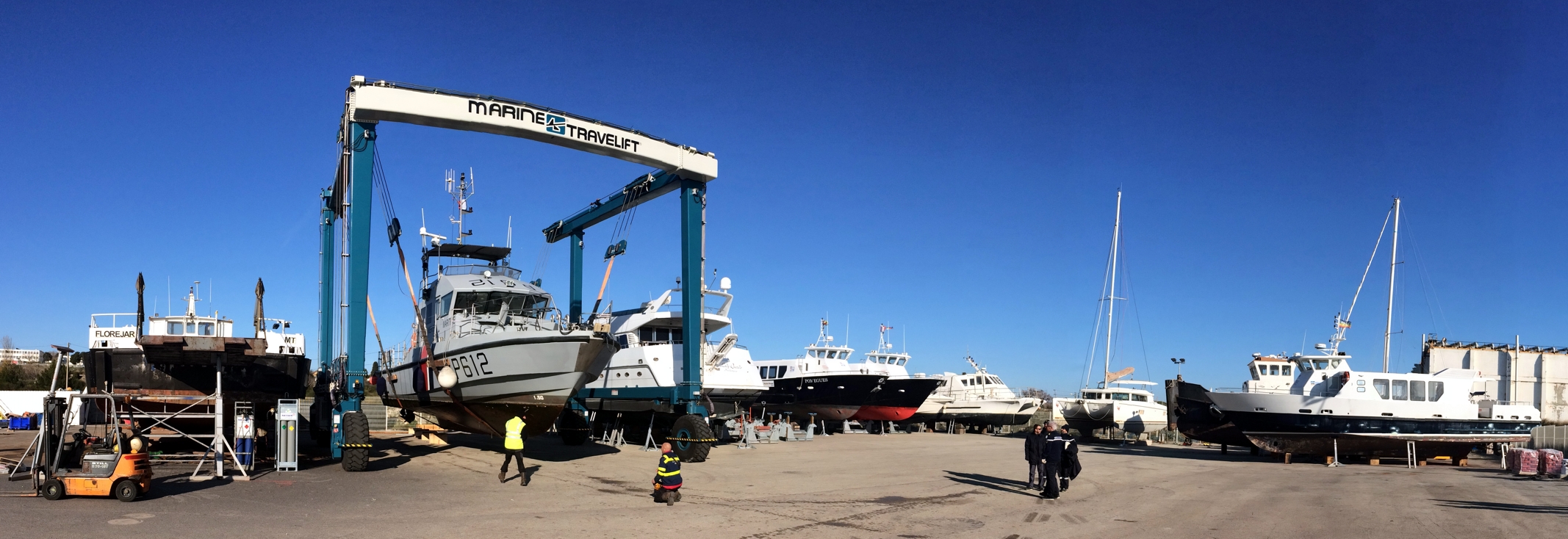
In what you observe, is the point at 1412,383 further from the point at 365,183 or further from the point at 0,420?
the point at 0,420

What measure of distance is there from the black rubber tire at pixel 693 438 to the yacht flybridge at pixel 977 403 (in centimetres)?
1874

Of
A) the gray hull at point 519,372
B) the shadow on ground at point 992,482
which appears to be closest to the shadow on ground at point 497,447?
the gray hull at point 519,372

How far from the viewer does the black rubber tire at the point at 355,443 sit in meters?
14.8

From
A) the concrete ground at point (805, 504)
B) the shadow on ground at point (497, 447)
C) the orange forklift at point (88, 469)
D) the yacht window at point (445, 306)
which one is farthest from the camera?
the yacht window at point (445, 306)

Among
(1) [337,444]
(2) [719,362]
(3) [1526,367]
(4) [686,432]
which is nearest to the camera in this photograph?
(1) [337,444]

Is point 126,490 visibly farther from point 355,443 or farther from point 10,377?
point 10,377

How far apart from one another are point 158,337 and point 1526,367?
50122 millimetres

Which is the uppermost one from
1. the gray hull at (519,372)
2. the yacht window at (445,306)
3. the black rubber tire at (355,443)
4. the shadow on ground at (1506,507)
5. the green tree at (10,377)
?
the yacht window at (445,306)

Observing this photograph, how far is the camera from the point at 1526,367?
131ft

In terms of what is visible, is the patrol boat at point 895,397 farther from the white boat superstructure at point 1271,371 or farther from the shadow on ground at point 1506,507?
the shadow on ground at point 1506,507

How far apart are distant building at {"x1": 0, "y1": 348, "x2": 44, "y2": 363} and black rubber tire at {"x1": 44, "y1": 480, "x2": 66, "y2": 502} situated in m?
62.5

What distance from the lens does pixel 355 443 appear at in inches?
582

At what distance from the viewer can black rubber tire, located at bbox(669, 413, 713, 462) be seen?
1781 centimetres

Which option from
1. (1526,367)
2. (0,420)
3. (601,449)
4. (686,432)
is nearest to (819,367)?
(601,449)
